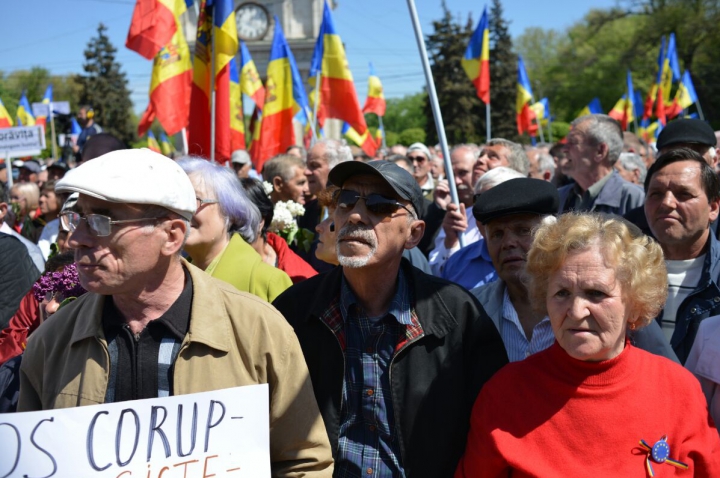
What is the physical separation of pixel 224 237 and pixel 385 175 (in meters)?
1.30

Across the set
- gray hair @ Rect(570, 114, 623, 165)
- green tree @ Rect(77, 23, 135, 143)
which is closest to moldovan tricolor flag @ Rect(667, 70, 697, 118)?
gray hair @ Rect(570, 114, 623, 165)

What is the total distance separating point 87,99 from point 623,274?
5727cm

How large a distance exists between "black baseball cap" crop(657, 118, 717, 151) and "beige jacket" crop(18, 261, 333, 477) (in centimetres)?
380

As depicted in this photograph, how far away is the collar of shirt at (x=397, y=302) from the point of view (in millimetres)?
2820

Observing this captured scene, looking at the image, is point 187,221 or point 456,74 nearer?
point 187,221

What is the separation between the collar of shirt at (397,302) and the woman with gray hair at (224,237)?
808mm

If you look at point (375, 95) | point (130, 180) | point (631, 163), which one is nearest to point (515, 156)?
point (631, 163)

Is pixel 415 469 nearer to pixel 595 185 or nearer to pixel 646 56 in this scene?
pixel 595 185

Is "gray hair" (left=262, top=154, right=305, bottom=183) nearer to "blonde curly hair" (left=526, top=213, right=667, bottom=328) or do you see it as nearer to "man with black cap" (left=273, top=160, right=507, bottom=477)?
"man with black cap" (left=273, top=160, right=507, bottom=477)

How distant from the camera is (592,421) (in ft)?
8.14

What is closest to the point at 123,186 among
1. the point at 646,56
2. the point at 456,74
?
→ the point at 456,74

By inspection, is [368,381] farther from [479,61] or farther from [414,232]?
[479,61]

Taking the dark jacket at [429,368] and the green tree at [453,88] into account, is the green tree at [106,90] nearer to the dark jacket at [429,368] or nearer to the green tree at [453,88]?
the green tree at [453,88]

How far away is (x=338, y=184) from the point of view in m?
3.01
